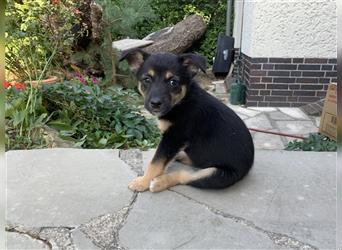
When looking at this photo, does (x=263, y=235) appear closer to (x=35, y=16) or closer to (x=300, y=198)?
(x=300, y=198)

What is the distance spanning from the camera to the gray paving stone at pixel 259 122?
208 inches

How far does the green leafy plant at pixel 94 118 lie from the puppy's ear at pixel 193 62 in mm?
1390

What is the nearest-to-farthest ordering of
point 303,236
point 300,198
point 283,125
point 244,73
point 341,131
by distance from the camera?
point 341,131 < point 303,236 < point 300,198 < point 283,125 < point 244,73

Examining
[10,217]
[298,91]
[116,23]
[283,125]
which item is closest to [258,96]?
[298,91]

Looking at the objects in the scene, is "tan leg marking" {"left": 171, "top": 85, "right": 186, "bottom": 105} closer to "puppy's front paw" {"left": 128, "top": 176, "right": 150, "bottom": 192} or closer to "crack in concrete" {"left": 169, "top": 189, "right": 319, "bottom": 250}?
"puppy's front paw" {"left": 128, "top": 176, "right": 150, "bottom": 192}

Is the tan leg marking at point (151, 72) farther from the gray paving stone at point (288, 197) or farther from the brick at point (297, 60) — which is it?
the brick at point (297, 60)

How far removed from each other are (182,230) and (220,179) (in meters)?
0.54

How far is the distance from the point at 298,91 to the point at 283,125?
4.29ft

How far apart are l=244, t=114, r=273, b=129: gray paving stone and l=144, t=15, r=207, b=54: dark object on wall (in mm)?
4078

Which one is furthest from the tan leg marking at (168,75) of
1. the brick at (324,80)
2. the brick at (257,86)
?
the brick at (324,80)

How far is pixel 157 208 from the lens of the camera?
2.23m

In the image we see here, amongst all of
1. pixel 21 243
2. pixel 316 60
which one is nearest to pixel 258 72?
pixel 316 60

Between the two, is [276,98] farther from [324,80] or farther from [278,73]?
[324,80]

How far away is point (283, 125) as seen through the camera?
5.34m
